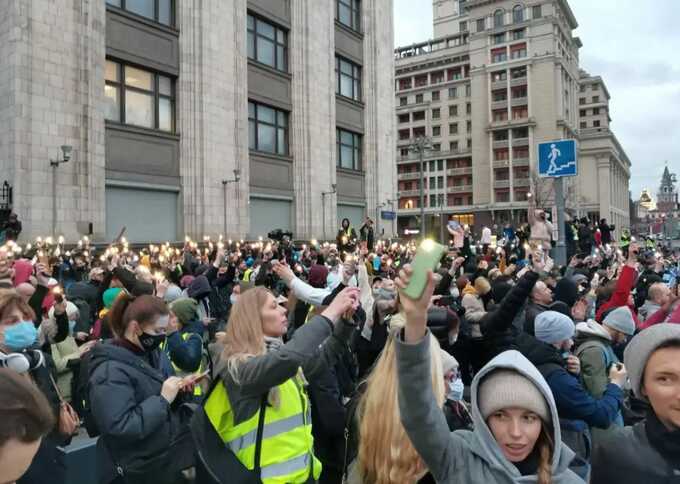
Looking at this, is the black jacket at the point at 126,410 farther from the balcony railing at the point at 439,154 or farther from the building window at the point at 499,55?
the balcony railing at the point at 439,154

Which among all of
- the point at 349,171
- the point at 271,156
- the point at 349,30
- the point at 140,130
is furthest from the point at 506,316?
the point at 349,30

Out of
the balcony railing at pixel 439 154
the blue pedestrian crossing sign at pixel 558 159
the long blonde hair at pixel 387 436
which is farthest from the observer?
the balcony railing at pixel 439 154

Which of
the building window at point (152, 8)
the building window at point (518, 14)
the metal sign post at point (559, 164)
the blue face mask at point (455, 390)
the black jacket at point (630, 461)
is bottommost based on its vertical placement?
the blue face mask at point (455, 390)

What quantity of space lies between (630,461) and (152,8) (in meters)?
21.8

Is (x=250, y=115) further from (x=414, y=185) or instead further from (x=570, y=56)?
(x=570, y=56)

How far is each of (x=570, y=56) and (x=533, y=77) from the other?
11335 millimetres

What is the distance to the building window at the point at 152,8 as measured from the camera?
61.9 feet

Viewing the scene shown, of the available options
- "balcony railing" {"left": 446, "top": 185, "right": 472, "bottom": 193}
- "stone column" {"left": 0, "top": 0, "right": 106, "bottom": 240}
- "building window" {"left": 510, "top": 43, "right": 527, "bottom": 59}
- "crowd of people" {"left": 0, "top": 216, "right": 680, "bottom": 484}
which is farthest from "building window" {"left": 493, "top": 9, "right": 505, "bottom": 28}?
"crowd of people" {"left": 0, "top": 216, "right": 680, "bottom": 484}

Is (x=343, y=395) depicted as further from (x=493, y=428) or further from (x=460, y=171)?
(x=460, y=171)

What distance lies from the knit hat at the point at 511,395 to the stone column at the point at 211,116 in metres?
19.3

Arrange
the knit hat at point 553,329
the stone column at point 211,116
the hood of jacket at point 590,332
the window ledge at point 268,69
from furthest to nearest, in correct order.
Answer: the window ledge at point 268,69 → the stone column at point 211,116 → the hood of jacket at point 590,332 → the knit hat at point 553,329

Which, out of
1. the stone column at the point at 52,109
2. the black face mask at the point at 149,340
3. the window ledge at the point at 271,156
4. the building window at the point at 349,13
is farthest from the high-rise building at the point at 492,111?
the black face mask at the point at 149,340

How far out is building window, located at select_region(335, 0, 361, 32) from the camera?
29203 mm

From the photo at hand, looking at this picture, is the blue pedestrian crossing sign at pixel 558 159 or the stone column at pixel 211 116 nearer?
the blue pedestrian crossing sign at pixel 558 159
